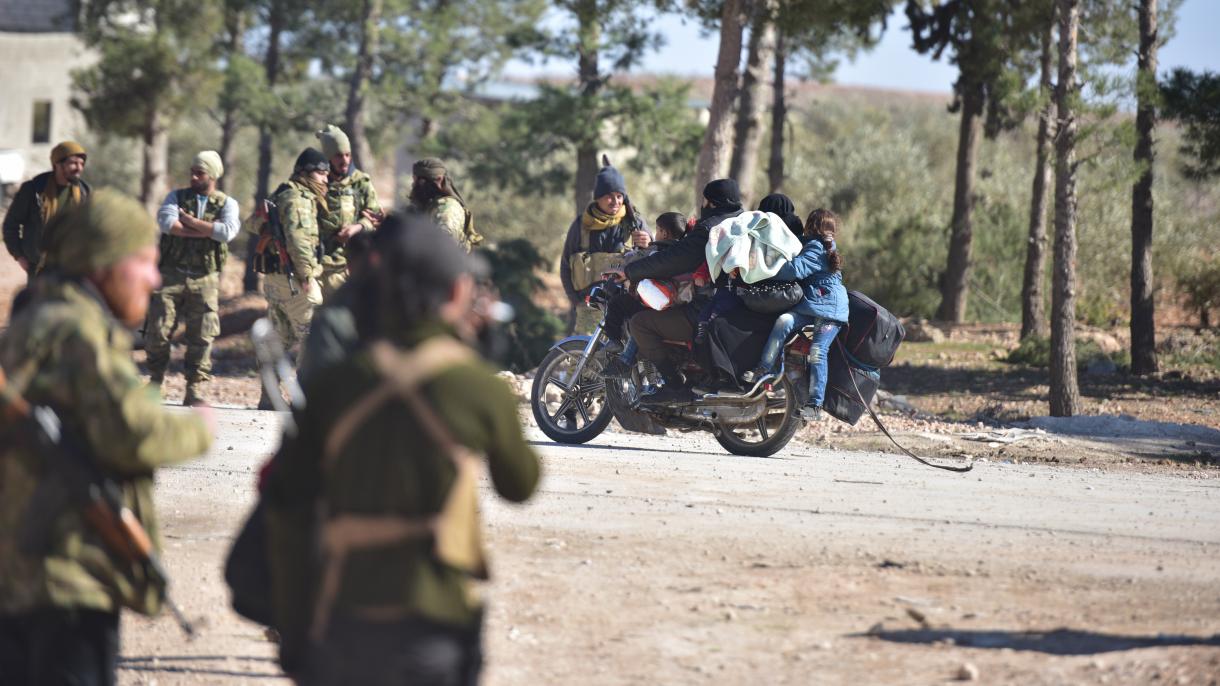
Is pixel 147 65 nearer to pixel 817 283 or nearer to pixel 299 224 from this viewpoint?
pixel 299 224

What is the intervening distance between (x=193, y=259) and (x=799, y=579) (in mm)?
6479

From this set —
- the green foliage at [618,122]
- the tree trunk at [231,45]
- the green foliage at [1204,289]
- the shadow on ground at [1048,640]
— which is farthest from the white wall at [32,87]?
the shadow on ground at [1048,640]

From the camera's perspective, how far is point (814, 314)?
399 inches

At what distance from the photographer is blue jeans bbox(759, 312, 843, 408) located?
33.2 feet

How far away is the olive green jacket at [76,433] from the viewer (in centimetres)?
365

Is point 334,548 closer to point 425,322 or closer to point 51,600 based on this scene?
point 425,322

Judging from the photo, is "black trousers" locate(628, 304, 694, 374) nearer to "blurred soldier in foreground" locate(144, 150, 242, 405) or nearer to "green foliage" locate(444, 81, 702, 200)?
"blurred soldier in foreground" locate(144, 150, 242, 405)

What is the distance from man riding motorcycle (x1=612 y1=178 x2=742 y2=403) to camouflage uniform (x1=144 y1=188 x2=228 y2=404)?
11.3 feet

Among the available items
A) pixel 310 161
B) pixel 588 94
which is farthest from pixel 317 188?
pixel 588 94

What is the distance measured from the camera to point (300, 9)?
112ft

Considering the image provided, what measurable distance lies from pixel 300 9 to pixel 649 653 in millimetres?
30523

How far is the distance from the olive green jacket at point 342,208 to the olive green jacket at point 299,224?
0.66ft

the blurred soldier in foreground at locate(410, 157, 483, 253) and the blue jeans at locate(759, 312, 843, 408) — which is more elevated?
the blurred soldier in foreground at locate(410, 157, 483, 253)

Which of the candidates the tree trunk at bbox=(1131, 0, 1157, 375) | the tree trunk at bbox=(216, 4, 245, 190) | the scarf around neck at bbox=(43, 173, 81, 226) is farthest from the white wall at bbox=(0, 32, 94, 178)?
the scarf around neck at bbox=(43, 173, 81, 226)
